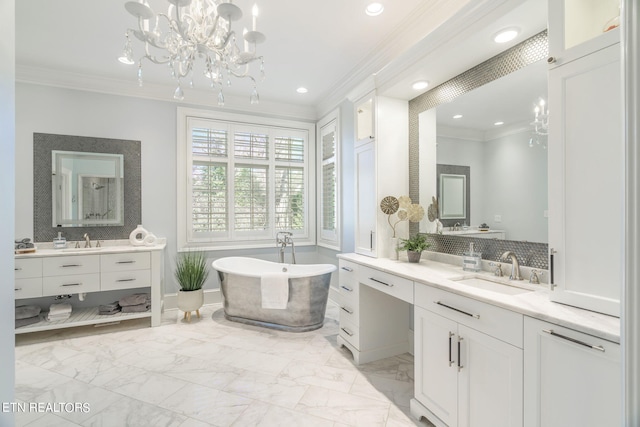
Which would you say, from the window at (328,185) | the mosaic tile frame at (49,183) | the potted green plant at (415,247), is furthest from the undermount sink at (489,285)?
the mosaic tile frame at (49,183)

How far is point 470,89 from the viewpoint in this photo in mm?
2242

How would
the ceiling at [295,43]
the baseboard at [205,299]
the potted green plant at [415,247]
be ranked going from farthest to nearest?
the baseboard at [205,299]
the potted green plant at [415,247]
the ceiling at [295,43]

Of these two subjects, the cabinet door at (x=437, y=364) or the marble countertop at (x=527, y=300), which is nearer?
the marble countertop at (x=527, y=300)

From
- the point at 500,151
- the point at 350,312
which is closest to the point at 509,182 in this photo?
the point at 500,151

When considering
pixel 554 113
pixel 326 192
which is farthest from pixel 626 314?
pixel 326 192

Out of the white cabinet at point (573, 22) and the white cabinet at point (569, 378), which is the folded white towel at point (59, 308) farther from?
the white cabinet at point (573, 22)

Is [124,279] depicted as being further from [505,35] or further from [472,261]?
[505,35]

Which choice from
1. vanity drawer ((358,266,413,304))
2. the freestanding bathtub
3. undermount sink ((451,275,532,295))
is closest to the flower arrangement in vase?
vanity drawer ((358,266,413,304))

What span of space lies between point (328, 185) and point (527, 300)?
3175 millimetres

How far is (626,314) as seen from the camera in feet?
2.02

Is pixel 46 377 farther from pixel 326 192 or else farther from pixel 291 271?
pixel 326 192

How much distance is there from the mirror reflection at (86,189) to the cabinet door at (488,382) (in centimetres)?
389

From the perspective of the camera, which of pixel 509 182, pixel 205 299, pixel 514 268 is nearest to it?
pixel 514 268

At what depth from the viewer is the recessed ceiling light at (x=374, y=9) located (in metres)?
2.30
